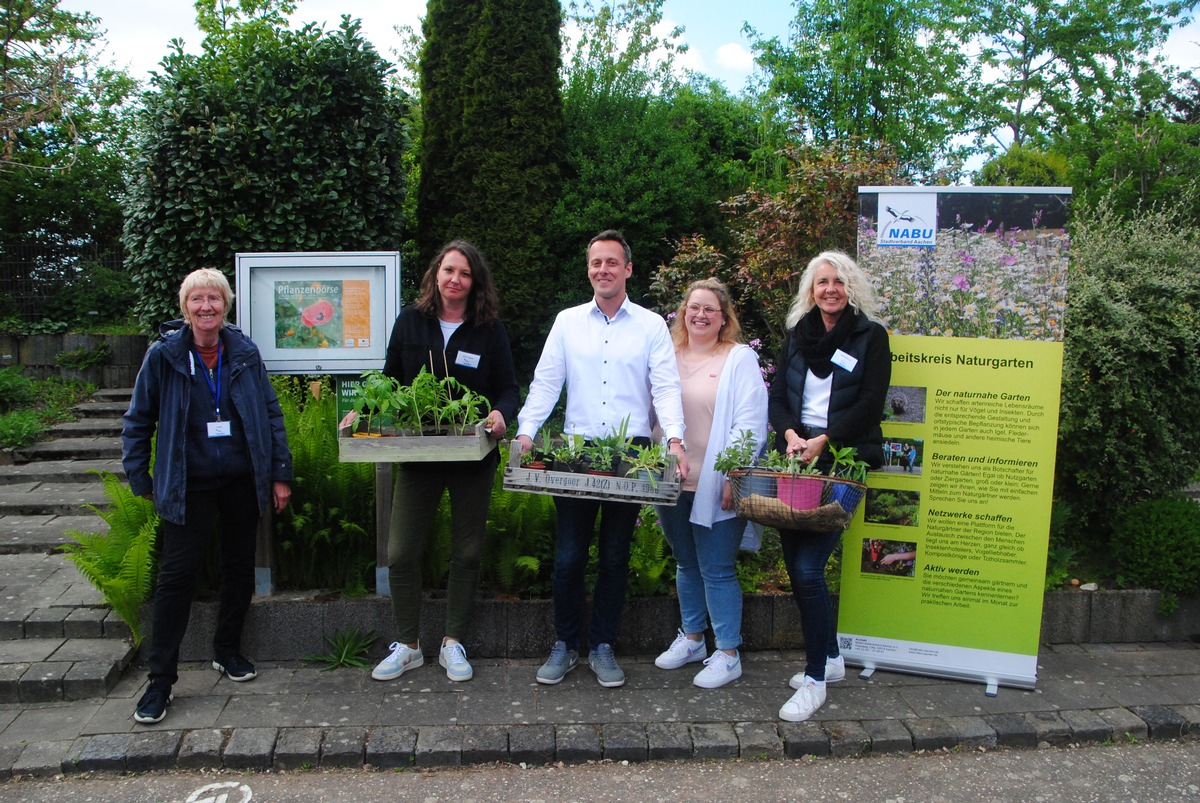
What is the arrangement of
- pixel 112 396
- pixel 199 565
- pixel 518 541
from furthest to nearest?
1. pixel 112 396
2. pixel 518 541
3. pixel 199 565

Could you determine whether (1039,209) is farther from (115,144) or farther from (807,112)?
(115,144)

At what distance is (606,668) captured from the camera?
13.2 ft

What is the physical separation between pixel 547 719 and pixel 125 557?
2197 millimetres

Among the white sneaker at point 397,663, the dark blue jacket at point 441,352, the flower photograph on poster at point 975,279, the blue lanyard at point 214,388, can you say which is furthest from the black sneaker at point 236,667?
Result: the flower photograph on poster at point 975,279

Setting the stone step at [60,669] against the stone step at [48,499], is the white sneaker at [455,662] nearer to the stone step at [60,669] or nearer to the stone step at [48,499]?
the stone step at [60,669]

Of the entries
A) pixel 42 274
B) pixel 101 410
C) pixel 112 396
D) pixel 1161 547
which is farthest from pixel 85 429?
pixel 1161 547

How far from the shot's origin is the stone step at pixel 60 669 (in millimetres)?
3857

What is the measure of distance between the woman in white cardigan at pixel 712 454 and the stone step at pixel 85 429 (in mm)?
6193

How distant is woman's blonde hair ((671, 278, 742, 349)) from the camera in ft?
13.1

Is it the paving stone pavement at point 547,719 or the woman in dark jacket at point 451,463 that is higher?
the woman in dark jacket at point 451,463

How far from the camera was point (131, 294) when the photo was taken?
10.9m

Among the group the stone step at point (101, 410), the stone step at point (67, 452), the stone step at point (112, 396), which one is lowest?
the stone step at point (67, 452)

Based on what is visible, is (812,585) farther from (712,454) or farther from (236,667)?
(236,667)

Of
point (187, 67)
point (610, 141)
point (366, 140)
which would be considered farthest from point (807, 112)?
point (187, 67)
